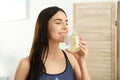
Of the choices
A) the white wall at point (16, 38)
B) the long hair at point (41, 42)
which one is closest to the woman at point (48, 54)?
the long hair at point (41, 42)

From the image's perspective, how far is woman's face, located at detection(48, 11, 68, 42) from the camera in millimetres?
1151

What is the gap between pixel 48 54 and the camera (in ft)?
3.98

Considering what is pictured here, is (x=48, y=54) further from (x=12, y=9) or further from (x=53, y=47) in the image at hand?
(x=12, y=9)

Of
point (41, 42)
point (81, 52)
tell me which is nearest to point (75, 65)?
point (81, 52)

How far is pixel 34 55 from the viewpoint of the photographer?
1175 mm

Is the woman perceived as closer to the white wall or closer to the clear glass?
the clear glass

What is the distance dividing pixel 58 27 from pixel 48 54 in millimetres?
150

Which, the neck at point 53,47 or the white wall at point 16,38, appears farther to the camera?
the white wall at point 16,38

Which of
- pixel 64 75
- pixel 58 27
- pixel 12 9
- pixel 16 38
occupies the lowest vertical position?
pixel 64 75

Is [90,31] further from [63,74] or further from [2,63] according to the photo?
[63,74]

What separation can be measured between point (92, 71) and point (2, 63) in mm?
922

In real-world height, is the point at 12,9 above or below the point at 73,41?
above

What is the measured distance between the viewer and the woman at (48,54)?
1.15 meters

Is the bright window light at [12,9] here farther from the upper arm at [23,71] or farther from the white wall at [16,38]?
the upper arm at [23,71]
